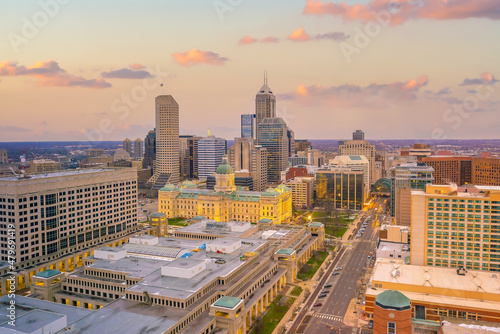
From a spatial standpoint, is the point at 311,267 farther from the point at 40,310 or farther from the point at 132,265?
the point at 40,310

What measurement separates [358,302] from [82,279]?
67608 millimetres

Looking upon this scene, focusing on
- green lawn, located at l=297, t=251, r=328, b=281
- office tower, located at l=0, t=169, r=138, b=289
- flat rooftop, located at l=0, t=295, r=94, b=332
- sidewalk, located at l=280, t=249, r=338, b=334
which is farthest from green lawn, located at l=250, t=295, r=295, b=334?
office tower, located at l=0, t=169, r=138, b=289

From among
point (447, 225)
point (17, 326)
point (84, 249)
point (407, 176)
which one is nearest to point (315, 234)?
point (407, 176)

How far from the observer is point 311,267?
126 metres

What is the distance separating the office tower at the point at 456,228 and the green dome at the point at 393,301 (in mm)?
31556

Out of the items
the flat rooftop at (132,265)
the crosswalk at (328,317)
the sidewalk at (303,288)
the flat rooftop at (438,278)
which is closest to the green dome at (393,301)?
the flat rooftop at (438,278)

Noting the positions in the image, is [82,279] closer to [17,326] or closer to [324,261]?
[17,326]

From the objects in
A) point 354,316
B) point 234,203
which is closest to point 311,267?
point 354,316

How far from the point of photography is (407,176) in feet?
542

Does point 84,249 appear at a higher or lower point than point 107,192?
lower

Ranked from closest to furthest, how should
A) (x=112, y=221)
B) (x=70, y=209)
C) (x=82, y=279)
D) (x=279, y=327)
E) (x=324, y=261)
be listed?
(x=279, y=327) < (x=82, y=279) < (x=70, y=209) < (x=324, y=261) < (x=112, y=221)

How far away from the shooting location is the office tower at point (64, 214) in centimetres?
10856

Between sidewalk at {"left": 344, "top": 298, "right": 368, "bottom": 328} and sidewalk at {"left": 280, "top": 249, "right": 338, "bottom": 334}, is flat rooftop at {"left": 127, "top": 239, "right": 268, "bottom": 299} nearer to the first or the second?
sidewalk at {"left": 280, "top": 249, "right": 338, "bottom": 334}

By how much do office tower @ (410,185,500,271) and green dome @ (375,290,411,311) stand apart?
3156 centimetres
